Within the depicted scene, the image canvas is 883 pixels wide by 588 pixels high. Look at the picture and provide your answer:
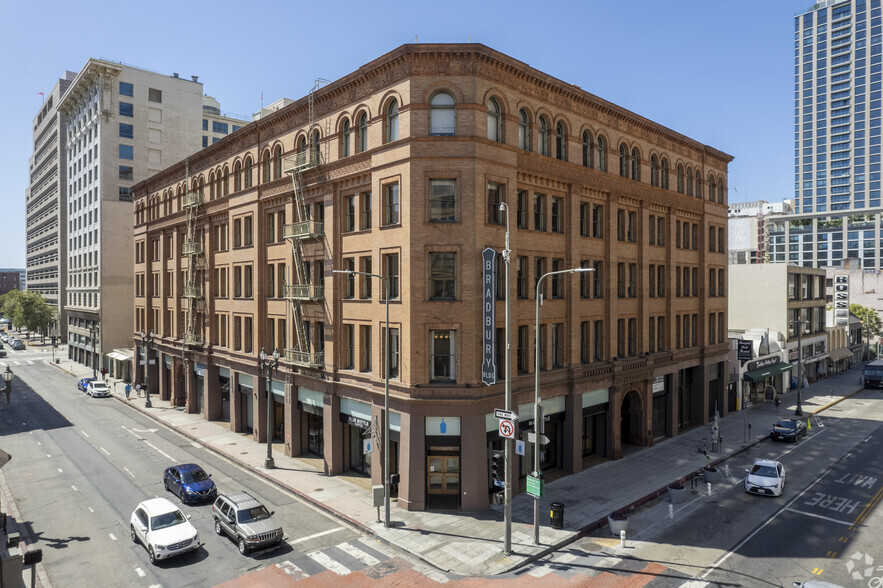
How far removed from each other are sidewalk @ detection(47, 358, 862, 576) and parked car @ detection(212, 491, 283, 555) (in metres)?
3.79

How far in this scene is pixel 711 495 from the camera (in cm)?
2700

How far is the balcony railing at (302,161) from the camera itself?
30.8m

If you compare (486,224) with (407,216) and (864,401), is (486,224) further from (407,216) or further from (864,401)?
(864,401)

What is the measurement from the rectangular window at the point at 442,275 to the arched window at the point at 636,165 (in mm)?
17141

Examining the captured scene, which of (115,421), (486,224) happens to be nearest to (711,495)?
(486,224)

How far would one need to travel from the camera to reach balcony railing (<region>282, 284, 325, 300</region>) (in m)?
31.1

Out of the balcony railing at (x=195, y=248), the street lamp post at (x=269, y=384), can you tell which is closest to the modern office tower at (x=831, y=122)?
the balcony railing at (x=195, y=248)

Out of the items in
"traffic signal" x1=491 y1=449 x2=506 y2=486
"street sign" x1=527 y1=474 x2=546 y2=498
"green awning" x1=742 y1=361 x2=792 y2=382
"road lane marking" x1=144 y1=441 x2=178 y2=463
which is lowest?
"road lane marking" x1=144 y1=441 x2=178 y2=463

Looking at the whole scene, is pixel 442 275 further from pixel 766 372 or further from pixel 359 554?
pixel 766 372

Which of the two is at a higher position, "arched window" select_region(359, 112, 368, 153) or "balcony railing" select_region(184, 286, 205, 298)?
"arched window" select_region(359, 112, 368, 153)

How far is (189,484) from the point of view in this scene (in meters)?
26.0

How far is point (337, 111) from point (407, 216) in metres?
8.77

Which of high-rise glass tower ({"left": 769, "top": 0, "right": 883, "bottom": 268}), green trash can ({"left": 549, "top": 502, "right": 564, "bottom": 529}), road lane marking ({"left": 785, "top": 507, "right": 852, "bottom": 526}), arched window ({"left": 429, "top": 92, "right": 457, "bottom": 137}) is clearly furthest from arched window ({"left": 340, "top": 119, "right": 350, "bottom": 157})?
high-rise glass tower ({"left": 769, "top": 0, "right": 883, "bottom": 268})

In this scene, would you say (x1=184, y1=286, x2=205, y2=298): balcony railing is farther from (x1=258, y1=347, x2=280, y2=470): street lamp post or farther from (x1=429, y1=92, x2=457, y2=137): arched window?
(x1=429, y1=92, x2=457, y2=137): arched window
